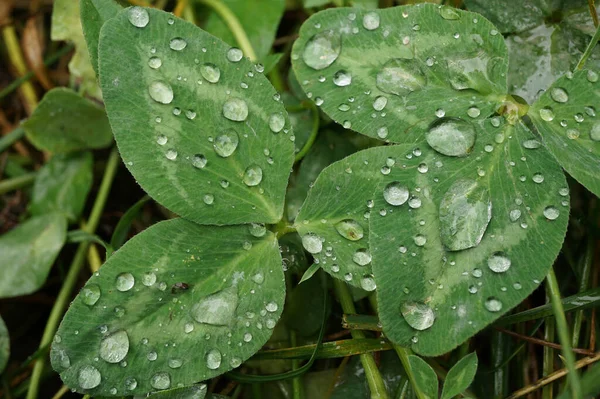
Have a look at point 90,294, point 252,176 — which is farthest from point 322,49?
point 90,294

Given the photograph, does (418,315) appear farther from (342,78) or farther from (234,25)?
Answer: (234,25)

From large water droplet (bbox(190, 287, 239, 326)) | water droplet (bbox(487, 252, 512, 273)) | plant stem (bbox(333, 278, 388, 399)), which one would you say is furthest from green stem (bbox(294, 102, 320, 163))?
water droplet (bbox(487, 252, 512, 273))

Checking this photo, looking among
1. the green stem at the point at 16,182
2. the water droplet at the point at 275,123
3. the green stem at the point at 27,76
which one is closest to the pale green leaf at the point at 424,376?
the water droplet at the point at 275,123

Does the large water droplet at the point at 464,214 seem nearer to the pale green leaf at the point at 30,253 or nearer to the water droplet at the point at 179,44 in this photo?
the water droplet at the point at 179,44

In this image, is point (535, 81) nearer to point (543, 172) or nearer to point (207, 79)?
point (543, 172)

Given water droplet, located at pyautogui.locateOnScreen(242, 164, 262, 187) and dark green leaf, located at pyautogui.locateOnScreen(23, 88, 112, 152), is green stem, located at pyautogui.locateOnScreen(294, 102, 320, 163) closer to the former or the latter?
water droplet, located at pyautogui.locateOnScreen(242, 164, 262, 187)
